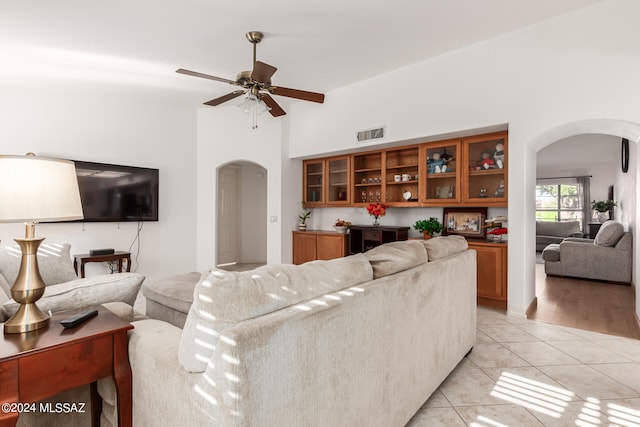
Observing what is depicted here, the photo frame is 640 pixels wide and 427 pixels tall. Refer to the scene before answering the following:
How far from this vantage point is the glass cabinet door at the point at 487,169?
385cm

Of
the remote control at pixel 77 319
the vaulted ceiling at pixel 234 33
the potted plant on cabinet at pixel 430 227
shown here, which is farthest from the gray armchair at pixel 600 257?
the remote control at pixel 77 319

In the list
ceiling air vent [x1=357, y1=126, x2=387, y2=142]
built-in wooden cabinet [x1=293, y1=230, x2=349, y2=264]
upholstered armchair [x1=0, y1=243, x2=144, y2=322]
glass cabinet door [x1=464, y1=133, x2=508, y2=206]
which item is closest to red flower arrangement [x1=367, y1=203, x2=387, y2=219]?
built-in wooden cabinet [x1=293, y1=230, x2=349, y2=264]

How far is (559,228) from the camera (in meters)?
8.76

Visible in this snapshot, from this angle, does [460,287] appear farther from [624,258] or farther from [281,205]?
[624,258]

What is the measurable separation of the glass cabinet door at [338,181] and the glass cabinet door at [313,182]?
157mm

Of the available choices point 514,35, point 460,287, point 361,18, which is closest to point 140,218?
point 361,18

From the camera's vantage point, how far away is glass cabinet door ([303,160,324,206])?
5.67 m

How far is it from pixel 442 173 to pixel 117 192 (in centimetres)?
458

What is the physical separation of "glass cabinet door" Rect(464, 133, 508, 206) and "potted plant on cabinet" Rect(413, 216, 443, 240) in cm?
51

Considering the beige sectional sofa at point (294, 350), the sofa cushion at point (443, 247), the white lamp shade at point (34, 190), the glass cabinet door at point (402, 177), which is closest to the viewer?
the beige sectional sofa at point (294, 350)

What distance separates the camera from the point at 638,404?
6.61 ft

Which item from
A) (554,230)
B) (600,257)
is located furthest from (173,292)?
(554,230)

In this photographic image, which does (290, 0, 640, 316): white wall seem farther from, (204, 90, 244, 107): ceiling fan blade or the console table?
(204, 90, 244, 107): ceiling fan blade

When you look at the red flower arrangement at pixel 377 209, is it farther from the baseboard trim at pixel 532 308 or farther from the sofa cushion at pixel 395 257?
the sofa cushion at pixel 395 257
